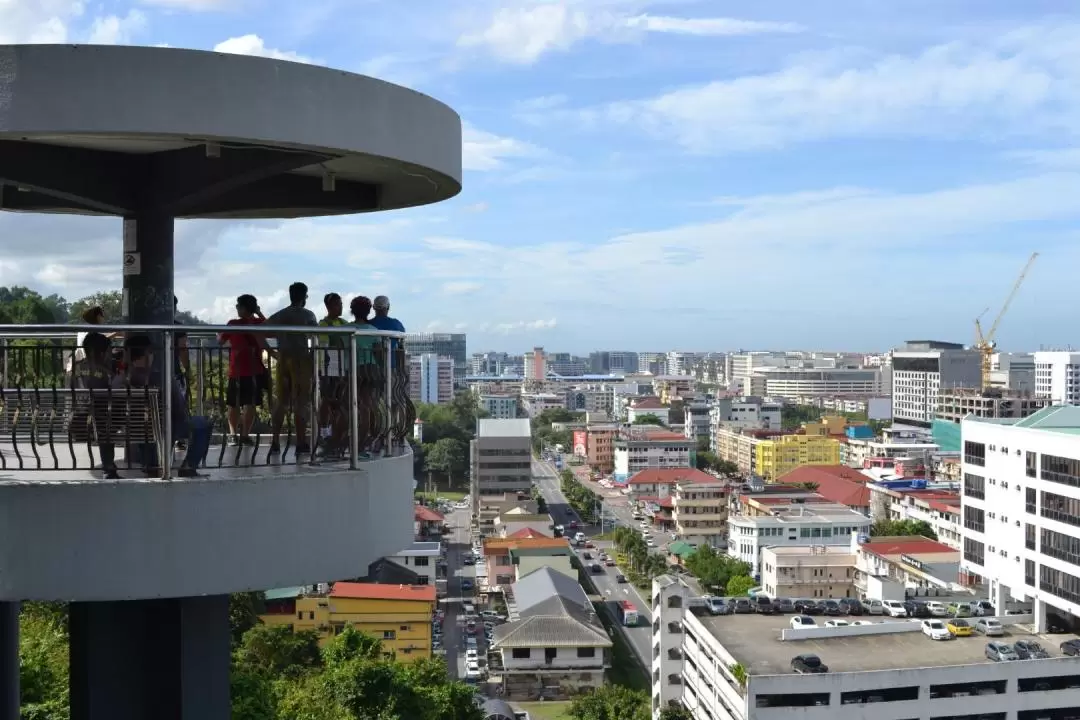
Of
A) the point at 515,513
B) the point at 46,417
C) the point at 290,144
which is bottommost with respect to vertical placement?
the point at 515,513

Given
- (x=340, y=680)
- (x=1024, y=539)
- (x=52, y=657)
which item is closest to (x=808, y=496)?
(x=1024, y=539)

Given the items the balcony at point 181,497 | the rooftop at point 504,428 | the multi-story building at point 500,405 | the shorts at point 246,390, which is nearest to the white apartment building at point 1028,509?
the balcony at point 181,497

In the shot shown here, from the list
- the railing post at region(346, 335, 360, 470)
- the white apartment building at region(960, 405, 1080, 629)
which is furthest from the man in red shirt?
the white apartment building at region(960, 405, 1080, 629)

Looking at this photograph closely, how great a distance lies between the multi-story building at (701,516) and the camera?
216ft

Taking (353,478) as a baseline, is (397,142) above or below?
above

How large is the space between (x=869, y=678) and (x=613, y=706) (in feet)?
26.4

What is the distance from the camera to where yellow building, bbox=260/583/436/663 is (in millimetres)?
35969

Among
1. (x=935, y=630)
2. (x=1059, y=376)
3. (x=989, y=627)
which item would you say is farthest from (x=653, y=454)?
(x=1059, y=376)

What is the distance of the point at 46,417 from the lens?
4.81 meters

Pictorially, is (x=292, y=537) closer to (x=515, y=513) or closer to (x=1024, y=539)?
(x=1024, y=539)

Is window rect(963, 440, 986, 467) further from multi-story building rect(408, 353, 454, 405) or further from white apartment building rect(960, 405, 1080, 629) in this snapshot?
multi-story building rect(408, 353, 454, 405)

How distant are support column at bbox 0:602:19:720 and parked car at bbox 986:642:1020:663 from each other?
87.5ft

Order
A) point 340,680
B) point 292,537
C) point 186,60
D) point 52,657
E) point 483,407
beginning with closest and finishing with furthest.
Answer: point 186,60, point 292,537, point 52,657, point 340,680, point 483,407

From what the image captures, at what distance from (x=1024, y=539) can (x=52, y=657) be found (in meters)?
27.2
